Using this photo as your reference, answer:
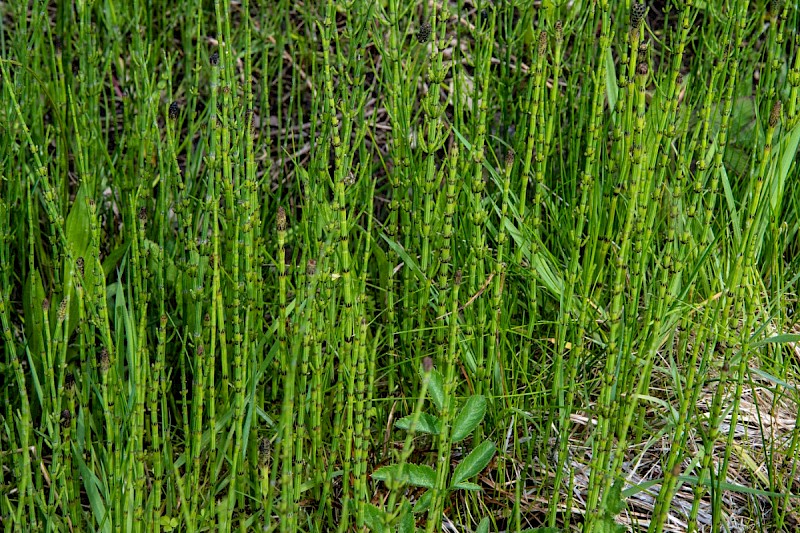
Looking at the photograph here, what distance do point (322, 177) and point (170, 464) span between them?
58 centimetres

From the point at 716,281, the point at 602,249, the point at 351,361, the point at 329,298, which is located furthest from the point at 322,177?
the point at 716,281

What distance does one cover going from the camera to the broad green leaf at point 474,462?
4.93 ft

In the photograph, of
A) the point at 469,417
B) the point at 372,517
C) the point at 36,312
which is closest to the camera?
the point at 372,517

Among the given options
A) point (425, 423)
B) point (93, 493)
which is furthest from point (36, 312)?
point (425, 423)

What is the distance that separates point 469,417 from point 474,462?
0.26ft

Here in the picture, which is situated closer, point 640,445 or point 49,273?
point 640,445

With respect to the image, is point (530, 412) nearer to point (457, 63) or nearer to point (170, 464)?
point (170, 464)

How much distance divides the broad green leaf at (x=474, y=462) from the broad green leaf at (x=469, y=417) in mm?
35

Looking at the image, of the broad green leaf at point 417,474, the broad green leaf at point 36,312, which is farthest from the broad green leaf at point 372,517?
the broad green leaf at point 36,312

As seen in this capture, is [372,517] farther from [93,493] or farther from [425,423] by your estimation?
[93,493]

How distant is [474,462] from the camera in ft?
4.98

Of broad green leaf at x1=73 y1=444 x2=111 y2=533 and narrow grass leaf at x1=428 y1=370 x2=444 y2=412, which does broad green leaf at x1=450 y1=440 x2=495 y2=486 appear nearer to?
narrow grass leaf at x1=428 y1=370 x2=444 y2=412

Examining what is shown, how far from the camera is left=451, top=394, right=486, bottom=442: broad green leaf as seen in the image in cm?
153

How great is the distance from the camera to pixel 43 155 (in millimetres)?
1962
